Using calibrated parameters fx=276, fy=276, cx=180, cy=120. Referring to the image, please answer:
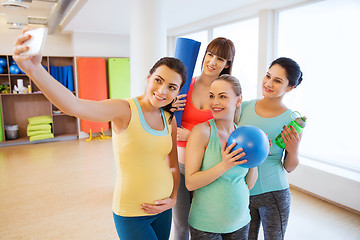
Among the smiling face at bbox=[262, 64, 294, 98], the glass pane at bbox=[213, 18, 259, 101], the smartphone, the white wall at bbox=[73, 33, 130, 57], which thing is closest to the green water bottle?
the smiling face at bbox=[262, 64, 294, 98]

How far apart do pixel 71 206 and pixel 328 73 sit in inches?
155

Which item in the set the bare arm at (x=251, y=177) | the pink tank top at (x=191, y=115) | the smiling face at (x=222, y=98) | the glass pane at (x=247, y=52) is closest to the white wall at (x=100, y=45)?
the glass pane at (x=247, y=52)

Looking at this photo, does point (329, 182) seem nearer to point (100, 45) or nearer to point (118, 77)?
point (118, 77)

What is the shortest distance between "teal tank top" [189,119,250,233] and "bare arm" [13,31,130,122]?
0.45 m

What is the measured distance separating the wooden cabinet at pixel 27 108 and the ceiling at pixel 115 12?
1.15m

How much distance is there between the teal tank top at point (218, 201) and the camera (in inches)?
52.2

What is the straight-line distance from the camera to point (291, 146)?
1571mm

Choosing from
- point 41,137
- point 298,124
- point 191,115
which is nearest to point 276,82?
point 298,124

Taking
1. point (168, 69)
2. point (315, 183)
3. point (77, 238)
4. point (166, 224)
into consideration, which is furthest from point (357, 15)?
point (77, 238)

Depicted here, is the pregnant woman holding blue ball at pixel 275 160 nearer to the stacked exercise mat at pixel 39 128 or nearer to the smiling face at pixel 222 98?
the smiling face at pixel 222 98

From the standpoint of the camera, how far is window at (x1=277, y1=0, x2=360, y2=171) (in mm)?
3629

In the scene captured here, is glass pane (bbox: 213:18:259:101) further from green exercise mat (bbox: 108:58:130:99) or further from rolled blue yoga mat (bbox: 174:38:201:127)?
rolled blue yoga mat (bbox: 174:38:201:127)

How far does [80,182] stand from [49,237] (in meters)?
1.52

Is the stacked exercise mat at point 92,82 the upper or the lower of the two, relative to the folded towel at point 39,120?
upper
